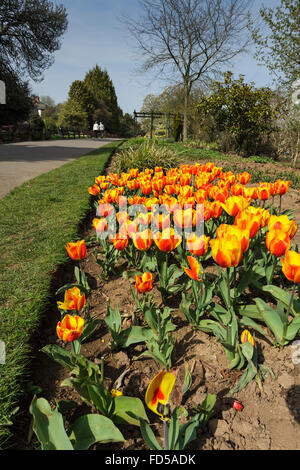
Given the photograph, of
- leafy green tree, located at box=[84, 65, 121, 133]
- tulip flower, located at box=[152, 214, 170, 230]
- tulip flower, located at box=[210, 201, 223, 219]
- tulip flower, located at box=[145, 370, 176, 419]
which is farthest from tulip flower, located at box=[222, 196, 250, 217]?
leafy green tree, located at box=[84, 65, 121, 133]

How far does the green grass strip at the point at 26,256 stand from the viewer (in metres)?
1.42

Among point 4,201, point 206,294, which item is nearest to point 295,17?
point 4,201

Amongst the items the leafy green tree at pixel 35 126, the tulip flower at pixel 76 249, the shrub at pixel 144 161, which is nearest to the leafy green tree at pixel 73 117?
the leafy green tree at pixel 35 126

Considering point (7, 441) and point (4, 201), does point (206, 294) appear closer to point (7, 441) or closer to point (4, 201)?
point (7, 441)

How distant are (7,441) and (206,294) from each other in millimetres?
1142

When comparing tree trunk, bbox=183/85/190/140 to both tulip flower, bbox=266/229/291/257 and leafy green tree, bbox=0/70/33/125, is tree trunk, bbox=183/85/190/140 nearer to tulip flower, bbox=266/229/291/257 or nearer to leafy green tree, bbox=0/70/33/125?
leafy green tree, bbox=0/70/33/125

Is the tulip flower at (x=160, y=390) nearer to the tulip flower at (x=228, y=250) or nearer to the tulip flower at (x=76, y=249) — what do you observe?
the tulip flower at (x=228, y=250)

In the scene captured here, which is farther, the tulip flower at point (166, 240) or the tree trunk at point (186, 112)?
the tree trunk at point (186, 112)

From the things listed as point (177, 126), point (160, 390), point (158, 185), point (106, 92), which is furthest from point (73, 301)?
point (106, 92)

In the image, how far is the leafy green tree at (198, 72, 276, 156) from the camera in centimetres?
1188

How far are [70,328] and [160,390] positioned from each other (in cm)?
50

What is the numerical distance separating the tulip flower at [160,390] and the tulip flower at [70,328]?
16.6 inches

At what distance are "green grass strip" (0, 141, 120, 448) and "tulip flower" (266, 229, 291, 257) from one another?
4.42 feet
